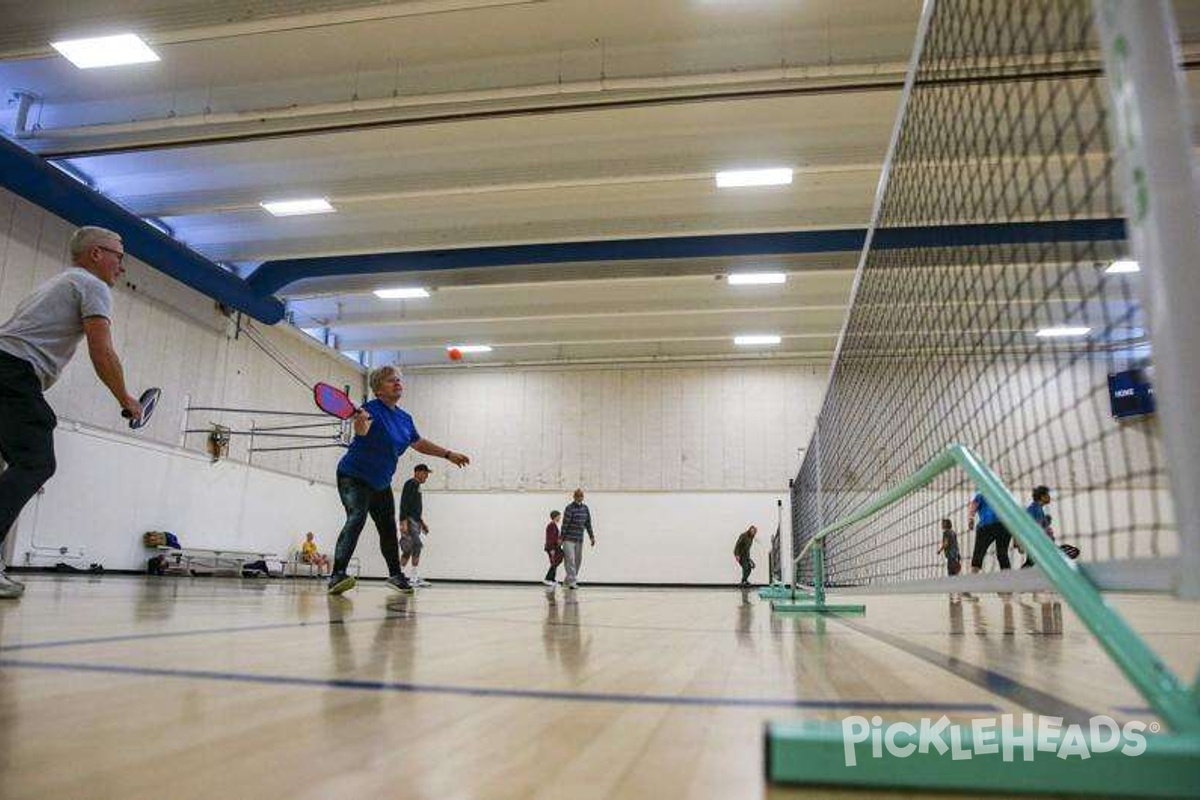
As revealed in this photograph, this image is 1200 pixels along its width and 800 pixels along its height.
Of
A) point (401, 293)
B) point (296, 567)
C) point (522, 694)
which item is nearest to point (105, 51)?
point (401, 293)

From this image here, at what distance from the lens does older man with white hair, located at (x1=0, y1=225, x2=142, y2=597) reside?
3770 millimetres

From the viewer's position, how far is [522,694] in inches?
57.4

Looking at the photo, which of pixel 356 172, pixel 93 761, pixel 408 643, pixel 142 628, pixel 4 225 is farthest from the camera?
pixel 356 172

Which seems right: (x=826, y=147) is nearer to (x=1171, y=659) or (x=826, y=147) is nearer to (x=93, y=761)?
(x=1171, y=659)

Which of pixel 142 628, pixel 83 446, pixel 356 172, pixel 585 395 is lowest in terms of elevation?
pixel 142 628

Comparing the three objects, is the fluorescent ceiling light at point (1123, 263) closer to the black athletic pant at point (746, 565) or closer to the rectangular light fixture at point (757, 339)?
the rectangular light fixture at point (757, 339)

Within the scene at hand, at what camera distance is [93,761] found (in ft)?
2.81

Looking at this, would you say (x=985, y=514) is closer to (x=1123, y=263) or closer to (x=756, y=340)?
(x=1123, y=263)

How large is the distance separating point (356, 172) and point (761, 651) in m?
11.0

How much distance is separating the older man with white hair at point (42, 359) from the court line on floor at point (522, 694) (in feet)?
8.63

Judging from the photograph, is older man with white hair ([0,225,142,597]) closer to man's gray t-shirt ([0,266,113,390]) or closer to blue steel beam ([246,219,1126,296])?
man's gray t-shirt ([0,266,113,390])

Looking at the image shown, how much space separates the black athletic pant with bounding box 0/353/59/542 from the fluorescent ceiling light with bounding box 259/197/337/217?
8844 millimetres

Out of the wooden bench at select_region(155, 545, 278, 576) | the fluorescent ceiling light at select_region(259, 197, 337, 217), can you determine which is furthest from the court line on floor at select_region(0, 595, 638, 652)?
the wooden bench at select_region(155, 545, 278, 576)

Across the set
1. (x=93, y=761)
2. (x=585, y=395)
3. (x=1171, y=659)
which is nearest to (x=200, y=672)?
(x=93, y=761)
